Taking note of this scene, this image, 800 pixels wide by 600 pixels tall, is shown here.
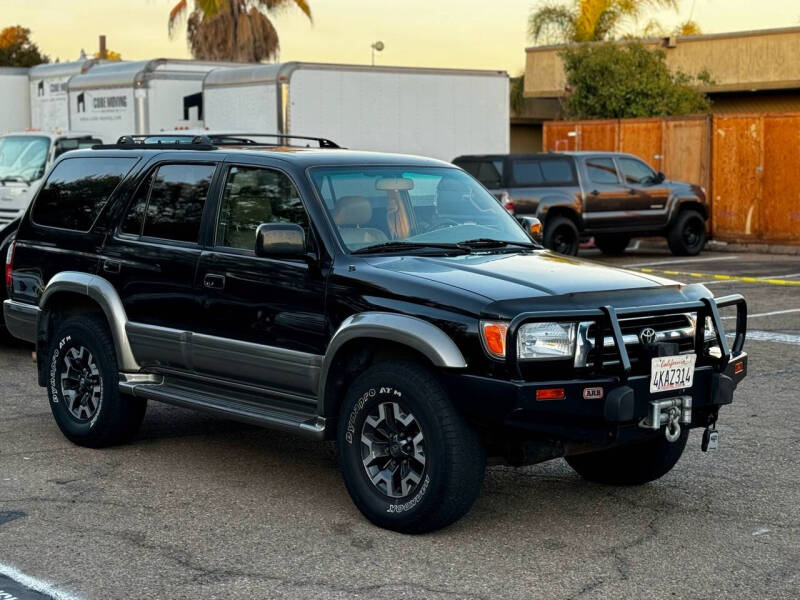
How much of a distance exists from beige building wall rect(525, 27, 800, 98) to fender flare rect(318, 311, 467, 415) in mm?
30618

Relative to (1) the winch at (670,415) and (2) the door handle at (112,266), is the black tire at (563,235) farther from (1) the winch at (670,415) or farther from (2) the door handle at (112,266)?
(1) the winch at (670,415)

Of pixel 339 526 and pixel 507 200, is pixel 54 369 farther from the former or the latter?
pixel 507 200

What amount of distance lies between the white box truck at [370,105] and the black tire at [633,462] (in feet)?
41.9

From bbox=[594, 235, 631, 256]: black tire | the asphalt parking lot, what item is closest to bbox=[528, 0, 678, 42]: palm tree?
bbox=[594, 235, 631, 256]: black tire

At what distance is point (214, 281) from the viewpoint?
6832 millimetres

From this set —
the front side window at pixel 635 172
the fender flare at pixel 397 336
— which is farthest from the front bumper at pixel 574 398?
the front side window at pixel 635 172

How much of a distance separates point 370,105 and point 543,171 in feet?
10.3

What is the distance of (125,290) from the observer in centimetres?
740

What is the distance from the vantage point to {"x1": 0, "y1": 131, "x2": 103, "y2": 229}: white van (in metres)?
18.0

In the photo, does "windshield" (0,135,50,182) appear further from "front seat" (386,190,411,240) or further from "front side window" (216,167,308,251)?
"front seat" (386,190,411,240)

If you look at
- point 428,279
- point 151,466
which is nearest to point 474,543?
point 428,279

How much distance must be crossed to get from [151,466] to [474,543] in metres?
2.32

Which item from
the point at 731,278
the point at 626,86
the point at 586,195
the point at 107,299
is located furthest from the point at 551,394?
the point at 626,86

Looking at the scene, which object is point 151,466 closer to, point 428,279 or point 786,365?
point 428,279
